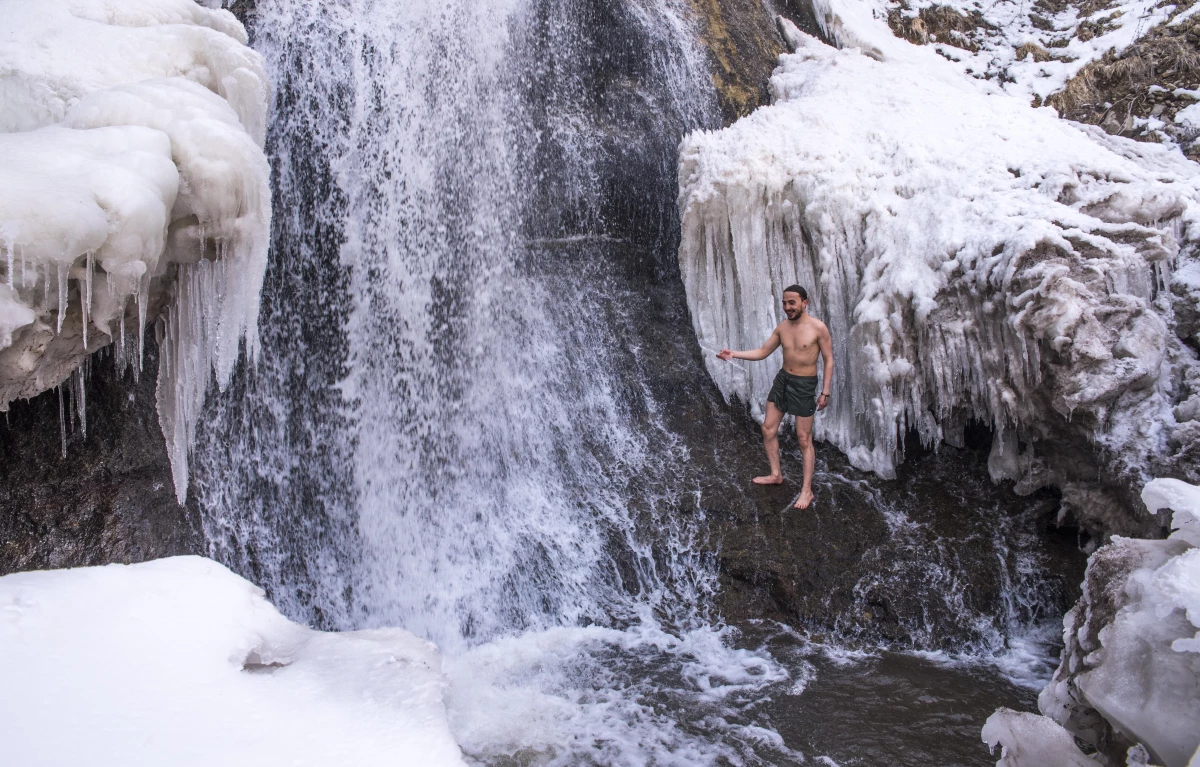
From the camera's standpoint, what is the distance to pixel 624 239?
714cm

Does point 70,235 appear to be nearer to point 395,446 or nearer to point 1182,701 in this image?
point 395,446

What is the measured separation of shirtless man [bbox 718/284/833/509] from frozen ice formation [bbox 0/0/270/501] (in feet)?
11.0

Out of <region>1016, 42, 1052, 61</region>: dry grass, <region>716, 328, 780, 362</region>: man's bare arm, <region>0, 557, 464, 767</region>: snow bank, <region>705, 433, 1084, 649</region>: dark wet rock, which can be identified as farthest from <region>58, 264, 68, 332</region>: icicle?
<region>1016, 42, 1052, 61</region>: dry grass

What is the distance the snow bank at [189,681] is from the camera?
77.8 inches

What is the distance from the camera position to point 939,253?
573 centimetres

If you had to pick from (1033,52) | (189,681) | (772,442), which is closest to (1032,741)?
(189,681)

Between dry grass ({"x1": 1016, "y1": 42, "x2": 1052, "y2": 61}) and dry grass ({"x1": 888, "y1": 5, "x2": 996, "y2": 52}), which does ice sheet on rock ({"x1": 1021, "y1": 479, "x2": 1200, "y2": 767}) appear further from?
dry grass ({"x1": 888, "y1": 5, "x2": 996, "y2": 52})

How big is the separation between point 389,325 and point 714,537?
10.1 ft

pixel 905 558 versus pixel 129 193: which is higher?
pixel 129 193

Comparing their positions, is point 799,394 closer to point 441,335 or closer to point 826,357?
point 826,357

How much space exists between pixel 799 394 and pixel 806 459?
1.63 feet

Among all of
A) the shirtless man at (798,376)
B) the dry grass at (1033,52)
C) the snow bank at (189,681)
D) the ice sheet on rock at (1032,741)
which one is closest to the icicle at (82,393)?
the snow bank at (189,681)

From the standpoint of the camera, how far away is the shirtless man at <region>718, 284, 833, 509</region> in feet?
18.8

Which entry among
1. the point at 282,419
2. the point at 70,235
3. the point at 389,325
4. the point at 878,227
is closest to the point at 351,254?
the point at 389,325
